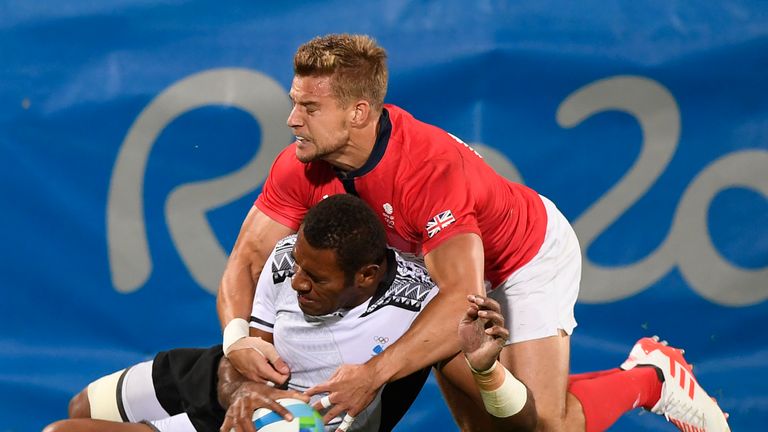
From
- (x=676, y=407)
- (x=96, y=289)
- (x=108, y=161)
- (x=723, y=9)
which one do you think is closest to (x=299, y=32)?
(x=108, y=161)

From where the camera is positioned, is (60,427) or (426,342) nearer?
(60,427)

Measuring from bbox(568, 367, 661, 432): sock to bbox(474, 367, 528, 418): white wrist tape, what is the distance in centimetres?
60

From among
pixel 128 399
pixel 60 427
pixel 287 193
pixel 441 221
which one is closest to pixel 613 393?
pixel 441 221

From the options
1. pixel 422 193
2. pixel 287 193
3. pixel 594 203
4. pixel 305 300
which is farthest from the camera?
pixel 594 203

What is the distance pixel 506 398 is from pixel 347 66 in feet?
3.58

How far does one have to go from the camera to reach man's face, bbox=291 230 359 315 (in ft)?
10.4

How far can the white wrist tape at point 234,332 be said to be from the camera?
11.3 ft

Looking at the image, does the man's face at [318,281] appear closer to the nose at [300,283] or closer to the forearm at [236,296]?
the nose at [300,283]

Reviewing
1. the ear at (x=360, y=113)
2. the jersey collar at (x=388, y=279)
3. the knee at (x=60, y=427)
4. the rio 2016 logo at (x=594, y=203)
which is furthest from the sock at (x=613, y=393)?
the knee at (x=60, y=427)

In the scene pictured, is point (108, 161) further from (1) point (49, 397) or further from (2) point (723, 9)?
(2) point (723, 9)

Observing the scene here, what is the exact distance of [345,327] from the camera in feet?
10.7

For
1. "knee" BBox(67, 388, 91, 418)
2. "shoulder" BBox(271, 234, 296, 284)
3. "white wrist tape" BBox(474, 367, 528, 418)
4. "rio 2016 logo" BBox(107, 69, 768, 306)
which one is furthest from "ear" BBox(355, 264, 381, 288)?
"rio 2016 logo" BBox(107, 69, 768, 306)

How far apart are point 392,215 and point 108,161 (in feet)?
5.61

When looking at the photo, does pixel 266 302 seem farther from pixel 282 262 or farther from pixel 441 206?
pixel 441 206
